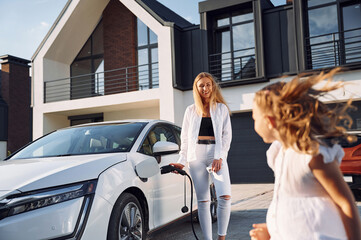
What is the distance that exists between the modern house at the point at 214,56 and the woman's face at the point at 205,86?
878cm

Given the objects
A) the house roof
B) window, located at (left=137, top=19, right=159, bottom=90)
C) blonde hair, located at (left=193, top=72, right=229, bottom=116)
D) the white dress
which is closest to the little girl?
the white dress

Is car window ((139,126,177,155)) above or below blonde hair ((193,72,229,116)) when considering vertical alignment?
below

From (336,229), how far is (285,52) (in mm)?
12810

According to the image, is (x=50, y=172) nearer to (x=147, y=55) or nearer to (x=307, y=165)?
(x=307, y=165)

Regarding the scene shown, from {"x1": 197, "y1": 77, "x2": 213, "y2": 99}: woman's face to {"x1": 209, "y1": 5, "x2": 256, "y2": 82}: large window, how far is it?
10149 millimetres

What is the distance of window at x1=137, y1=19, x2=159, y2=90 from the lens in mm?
16375

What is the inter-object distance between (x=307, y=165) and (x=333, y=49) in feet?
41.9

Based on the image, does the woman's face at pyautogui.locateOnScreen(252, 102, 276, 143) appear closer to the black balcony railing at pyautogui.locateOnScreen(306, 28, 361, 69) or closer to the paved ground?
the paved ground

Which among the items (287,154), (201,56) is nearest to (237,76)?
(201,56)

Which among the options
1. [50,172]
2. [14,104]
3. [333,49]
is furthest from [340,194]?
[14,104]

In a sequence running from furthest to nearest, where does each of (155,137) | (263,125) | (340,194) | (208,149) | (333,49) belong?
(333,49), (155,137), (208,149), (263,125), (340,194)

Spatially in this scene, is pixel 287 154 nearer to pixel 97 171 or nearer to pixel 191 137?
pixel 97 171

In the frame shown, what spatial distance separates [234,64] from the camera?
14.6 meters

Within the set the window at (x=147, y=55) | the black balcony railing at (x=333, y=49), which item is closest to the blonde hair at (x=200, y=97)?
the black balcony railing at (x=333, y=49)
